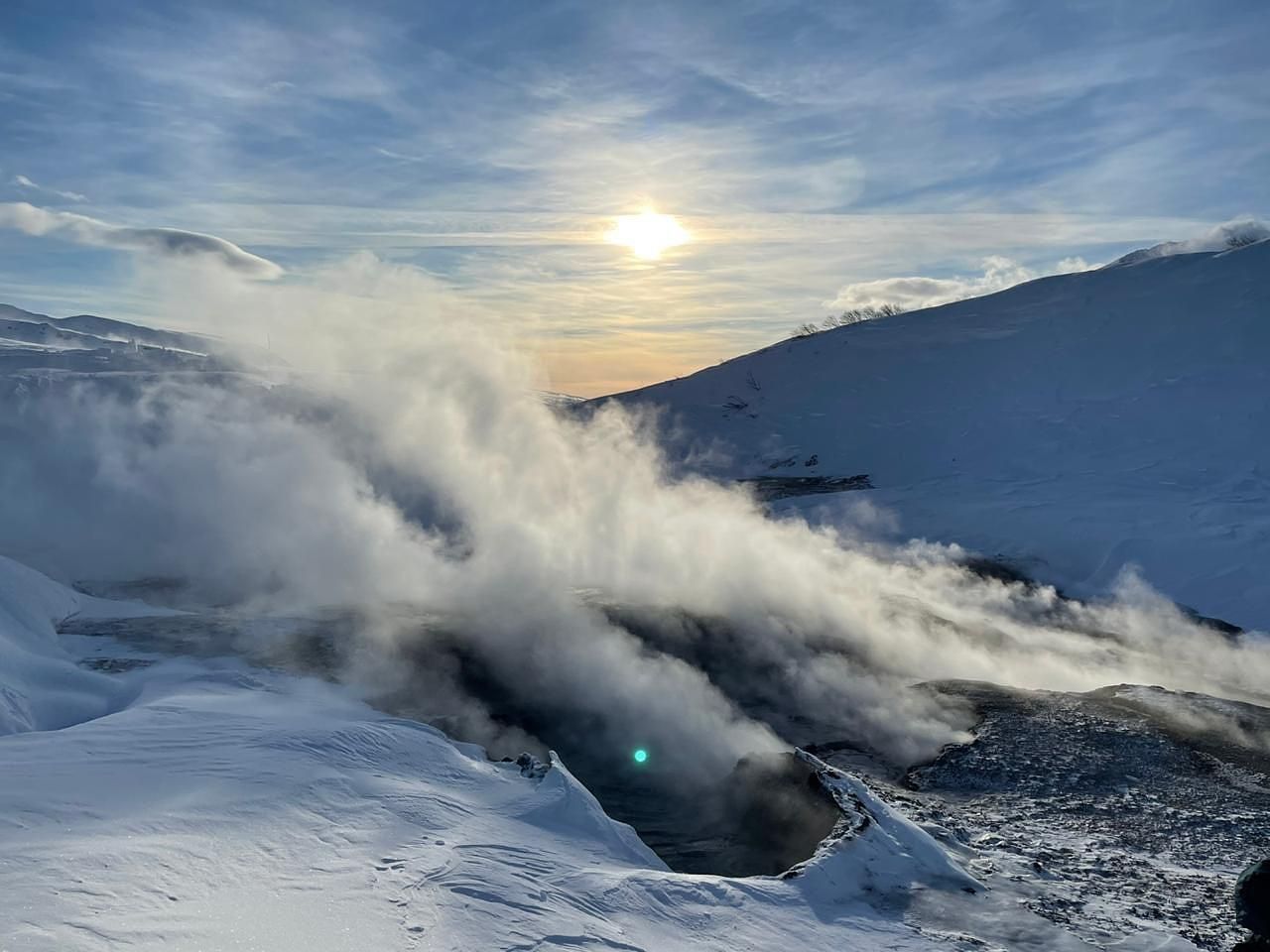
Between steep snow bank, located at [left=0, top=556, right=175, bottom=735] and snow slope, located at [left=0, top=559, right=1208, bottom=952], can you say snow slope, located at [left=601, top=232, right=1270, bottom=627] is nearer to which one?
snow slope, located at [left=0, top=559, right=1208, bottom=952]

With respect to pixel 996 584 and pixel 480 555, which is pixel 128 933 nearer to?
pixel 480 555

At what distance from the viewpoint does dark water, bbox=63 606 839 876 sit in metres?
10.2

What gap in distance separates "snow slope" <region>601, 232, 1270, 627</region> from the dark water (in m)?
15.8

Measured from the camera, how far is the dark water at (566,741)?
33.4ft

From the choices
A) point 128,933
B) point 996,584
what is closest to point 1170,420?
point 996,584

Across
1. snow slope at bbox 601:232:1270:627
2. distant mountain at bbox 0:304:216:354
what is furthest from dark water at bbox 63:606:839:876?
distant mountain at bbox 0:304:216:354

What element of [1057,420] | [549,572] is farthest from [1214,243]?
[549,572]

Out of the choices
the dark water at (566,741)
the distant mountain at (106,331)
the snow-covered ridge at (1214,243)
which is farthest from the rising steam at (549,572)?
the distant mountain at (106,331)

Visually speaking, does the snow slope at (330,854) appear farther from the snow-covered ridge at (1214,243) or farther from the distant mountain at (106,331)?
the distant mountain at (106,331)

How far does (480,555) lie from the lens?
859 inches

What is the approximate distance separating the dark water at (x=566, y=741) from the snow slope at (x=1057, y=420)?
15.8 metres

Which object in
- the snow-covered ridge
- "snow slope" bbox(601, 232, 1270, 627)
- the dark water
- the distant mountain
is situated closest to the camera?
the dark water

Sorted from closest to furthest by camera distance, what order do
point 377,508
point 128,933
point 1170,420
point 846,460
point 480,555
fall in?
point 128,933 < point 480,555 < point 377,508 < point 1170,420 < point 846,460

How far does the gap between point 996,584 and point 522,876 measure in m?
18.7
